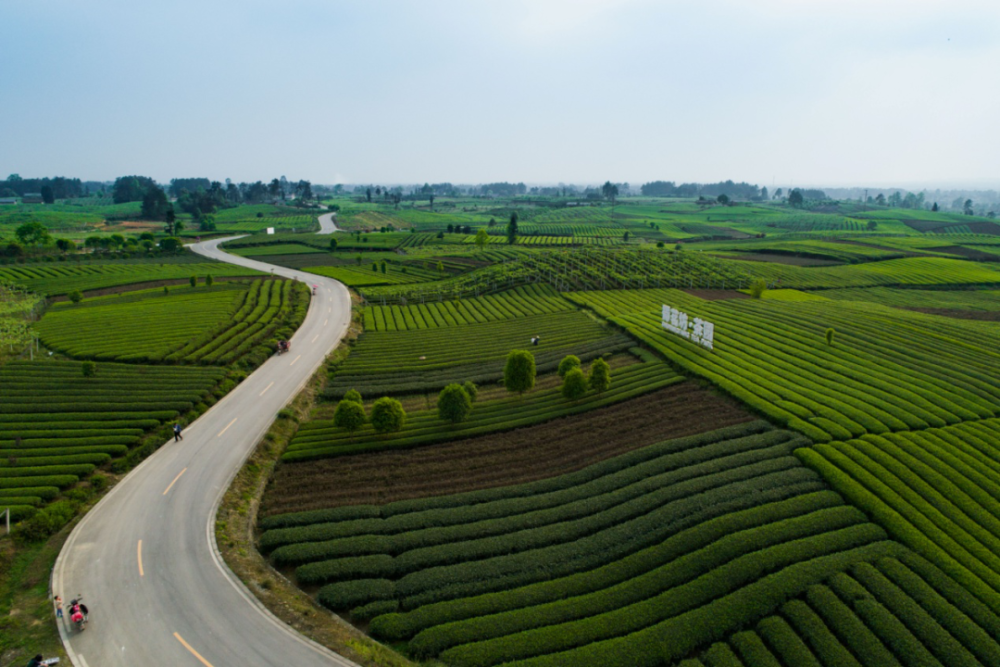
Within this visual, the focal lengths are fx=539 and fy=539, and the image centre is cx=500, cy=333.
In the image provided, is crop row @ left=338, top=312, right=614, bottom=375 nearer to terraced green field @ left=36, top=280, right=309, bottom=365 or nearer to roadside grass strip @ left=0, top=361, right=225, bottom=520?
terraced green field @ left=36, top=280, right=309, bottom=365

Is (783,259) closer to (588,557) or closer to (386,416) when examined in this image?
(386,416)

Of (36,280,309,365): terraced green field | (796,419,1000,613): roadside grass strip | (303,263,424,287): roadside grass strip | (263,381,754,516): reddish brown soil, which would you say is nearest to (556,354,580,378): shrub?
(263,381,754,516): reddish brown soil

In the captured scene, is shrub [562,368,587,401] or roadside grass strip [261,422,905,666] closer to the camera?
roadside grass strip [261,422,905,666]

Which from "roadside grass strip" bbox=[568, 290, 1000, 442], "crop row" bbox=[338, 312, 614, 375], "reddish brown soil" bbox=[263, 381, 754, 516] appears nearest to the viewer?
"reddish brown soil" bbox=[263, 381, 754, 516]

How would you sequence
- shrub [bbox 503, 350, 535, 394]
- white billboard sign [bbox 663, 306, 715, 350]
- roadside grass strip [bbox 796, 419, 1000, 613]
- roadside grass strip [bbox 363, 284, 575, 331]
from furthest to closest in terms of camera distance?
1. roadside grass strip [bbox 363, 284, 575, 331]
2. white billboard sign [bbox 663, 306, 715, 350]
3. shrub [bbox 503, 350, 535, 394]
4. roadside grass strip [bbox 796, 419, 1000, 613]

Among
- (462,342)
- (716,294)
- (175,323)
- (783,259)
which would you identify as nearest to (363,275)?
(175,323)

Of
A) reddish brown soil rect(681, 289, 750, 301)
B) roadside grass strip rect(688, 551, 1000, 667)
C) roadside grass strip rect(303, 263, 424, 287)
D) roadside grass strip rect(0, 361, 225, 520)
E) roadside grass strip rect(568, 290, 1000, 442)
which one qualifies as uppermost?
roadside grass strip rect(303, 263, 424, 287)

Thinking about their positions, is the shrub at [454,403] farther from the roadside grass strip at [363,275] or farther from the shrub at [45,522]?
the roadside grass strip at [363,275]

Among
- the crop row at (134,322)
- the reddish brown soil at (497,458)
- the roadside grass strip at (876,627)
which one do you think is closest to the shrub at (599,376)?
the reddish brown soil at (497,458)

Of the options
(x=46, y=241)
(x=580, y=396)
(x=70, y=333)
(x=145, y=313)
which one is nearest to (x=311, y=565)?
(x=580, y=396)
